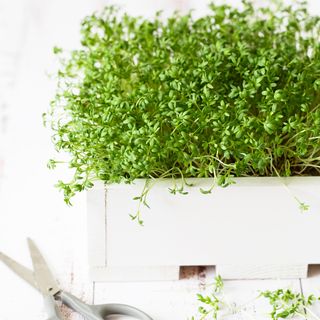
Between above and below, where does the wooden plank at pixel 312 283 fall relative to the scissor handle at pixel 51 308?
above

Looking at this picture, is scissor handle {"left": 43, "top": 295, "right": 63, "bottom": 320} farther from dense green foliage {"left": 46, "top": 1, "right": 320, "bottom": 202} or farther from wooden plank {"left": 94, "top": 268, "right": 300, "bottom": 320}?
dense green foliage {"left": 46, "top": 1, "right": 320, "bottom": 202}

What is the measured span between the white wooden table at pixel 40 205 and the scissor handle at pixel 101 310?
0.04 metres

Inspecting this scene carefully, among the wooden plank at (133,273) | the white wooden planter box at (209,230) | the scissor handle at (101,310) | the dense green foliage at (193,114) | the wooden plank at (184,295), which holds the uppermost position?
the dense green foliage at (193,114)

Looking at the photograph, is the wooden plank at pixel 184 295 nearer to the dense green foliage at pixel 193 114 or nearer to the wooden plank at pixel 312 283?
the wooden plank at pixel 312 283

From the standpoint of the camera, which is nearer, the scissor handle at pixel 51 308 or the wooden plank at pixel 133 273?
the scissor handle at pixel 51 308

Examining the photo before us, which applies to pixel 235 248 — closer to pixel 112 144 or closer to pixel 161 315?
pixel 161 315

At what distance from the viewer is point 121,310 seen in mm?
1508

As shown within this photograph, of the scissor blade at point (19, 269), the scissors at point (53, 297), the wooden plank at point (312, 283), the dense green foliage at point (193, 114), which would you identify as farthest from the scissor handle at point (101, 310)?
the wooden plank at point (312, 283)

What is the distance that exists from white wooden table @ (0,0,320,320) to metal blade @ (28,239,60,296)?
1.4 inches

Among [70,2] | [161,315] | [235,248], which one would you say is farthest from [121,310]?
[70,2]

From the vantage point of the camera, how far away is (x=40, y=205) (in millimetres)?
1806

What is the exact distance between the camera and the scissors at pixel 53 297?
1494 mm

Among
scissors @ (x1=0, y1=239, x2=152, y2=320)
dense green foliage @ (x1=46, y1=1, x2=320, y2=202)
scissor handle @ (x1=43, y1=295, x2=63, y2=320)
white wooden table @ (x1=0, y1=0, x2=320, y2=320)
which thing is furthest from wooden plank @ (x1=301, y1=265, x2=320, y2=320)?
scissor handle @ (x1=43, y1=295, x2=63, y2=320)

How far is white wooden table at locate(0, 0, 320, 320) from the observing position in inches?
62.1
